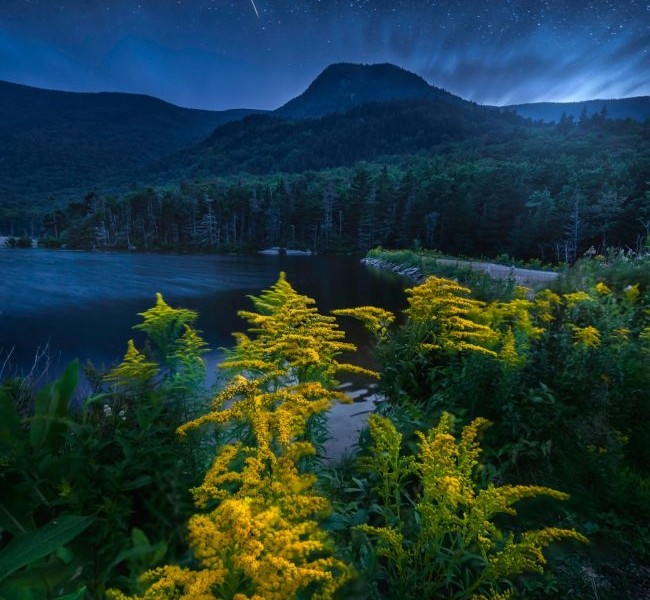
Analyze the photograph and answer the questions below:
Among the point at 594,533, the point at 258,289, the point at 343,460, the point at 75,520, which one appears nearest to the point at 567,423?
the point at 594,533

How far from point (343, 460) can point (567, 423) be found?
240 centimetres

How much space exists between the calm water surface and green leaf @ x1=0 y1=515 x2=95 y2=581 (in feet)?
21.3

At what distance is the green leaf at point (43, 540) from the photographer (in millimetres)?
892

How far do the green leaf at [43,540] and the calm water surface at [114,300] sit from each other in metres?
6.50

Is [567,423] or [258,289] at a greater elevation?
[567,423]

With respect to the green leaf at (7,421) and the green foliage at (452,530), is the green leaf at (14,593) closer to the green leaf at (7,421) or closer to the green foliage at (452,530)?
the green leaf at (7,421)

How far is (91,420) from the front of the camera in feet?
11.0

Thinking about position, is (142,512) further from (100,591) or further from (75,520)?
(75,520)

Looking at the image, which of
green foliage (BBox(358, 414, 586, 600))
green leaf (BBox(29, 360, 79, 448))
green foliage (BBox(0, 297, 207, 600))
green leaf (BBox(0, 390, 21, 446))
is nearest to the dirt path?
green foliage (BBox(358, 414, 586, 600))

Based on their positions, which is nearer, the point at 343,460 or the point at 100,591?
the point at 100,591

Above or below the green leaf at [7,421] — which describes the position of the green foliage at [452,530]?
below

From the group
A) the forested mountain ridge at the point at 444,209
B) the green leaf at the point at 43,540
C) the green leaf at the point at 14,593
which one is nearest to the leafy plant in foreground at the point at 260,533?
the green leaf at the point at 14,593

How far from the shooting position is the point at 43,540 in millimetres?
946

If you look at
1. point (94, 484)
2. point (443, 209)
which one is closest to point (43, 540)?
point (94, 484)
